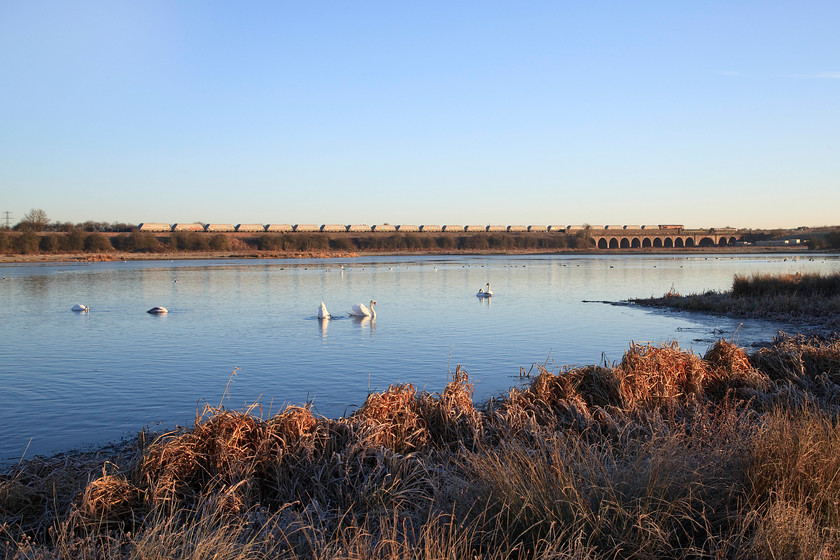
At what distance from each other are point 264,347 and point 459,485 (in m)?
11.7

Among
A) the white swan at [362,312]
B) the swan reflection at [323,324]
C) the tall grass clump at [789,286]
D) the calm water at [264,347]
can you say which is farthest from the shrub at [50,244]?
the tall grass clump at [789,286]

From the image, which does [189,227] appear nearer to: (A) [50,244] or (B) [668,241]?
(A) [50,244]

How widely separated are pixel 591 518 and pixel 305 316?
1915 cm

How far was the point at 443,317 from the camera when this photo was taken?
71.6 ft

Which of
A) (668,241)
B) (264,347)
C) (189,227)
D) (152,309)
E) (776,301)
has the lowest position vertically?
(264,347)

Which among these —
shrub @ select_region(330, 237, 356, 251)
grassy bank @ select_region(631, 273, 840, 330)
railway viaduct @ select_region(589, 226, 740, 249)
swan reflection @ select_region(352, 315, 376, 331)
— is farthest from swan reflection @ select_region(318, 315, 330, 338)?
railway viaduct @ select_region(589, 226, 740, 249)

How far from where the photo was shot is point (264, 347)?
1581 centimetres

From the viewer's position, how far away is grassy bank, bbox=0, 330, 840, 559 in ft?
12.8

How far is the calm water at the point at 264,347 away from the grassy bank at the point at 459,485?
74.4 inches

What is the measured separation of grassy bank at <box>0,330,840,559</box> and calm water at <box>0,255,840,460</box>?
1.89 m

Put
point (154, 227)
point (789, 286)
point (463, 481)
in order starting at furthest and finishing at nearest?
point (154, 227) < point (789, 286) < point (463, 481)

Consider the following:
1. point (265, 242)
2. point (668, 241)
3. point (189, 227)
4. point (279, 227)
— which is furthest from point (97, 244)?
point (668, 241)

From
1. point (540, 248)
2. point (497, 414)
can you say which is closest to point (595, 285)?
point (497, 414)

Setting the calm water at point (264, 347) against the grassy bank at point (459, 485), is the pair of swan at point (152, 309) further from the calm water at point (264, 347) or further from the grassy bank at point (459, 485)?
the grassy bank at point (459, 485)
